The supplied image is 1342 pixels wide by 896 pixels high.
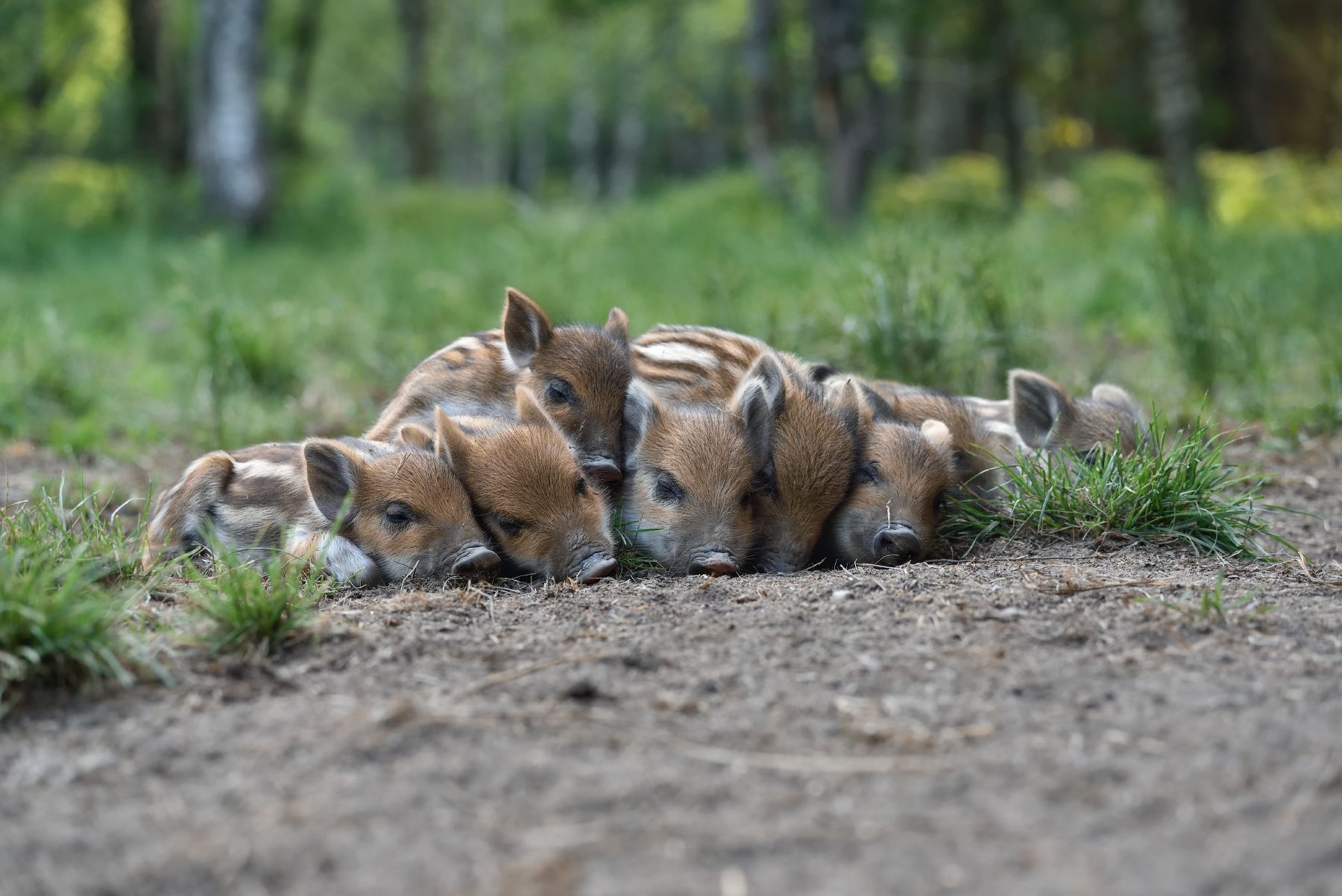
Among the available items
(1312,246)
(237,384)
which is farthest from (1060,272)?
(237,384)

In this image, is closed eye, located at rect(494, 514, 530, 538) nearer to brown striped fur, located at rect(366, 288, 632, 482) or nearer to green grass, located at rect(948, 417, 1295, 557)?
brown striped fur, located at rect(366, 288, 632, 482)

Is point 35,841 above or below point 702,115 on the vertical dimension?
below

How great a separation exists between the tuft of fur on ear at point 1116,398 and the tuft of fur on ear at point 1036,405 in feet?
1.11

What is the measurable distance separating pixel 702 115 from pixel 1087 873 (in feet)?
61.8

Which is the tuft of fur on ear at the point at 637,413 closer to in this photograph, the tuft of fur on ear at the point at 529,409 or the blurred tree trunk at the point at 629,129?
the tuft of fur on ear at the point at 529,409

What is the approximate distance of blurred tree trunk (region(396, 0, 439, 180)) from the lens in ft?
79.3

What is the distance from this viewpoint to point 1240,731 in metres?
2.35

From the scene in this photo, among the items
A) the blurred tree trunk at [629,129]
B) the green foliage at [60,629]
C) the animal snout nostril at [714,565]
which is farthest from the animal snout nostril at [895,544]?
the blurred tree trunk at [629,129]

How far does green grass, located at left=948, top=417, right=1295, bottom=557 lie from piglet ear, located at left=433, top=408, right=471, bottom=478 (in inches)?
71.8

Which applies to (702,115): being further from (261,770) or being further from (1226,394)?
(261,770)

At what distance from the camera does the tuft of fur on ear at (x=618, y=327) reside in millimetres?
5133

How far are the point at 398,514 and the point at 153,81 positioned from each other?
50.6 ft

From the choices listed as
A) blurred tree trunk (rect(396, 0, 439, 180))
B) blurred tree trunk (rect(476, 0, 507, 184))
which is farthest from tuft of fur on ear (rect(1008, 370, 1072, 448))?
blurred tree trunk (rect(476, 0, 507, 184))

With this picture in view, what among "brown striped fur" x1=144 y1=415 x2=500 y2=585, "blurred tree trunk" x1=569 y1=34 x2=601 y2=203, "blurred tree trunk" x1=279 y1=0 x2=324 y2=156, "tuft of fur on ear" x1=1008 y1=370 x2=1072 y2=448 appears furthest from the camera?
"blurred tree trunk" x1=569 y1=34 x2=601 y2=203
